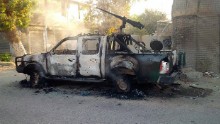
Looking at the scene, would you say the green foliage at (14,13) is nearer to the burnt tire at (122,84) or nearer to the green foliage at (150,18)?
the burnt tire at (122,84)

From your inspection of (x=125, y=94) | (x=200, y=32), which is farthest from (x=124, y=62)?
(x=200, y=32)

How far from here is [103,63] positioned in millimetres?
7285

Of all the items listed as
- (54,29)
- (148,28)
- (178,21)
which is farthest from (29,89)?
(148,28)

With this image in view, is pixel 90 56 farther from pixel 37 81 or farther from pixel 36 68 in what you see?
pixel 37 81

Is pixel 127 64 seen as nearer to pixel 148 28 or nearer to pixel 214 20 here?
pixel 214 20

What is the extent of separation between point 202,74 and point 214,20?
2571 millimetres

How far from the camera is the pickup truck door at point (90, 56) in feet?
24.1

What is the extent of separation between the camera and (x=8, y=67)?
1495 centimetres

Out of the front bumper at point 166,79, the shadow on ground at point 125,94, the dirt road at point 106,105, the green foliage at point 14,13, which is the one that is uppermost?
the green foliage at point 14,13

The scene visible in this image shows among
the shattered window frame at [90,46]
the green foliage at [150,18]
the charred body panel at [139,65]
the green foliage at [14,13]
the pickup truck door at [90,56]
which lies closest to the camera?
the charred body panel at [139,65]

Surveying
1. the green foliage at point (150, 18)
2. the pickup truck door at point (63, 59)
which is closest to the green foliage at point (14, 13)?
the pickup truck door at point (63, 59)

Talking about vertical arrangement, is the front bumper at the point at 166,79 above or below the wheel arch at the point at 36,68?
below

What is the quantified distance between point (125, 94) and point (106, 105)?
3.40 ft

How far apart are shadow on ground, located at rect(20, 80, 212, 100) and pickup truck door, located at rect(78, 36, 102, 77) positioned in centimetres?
62
